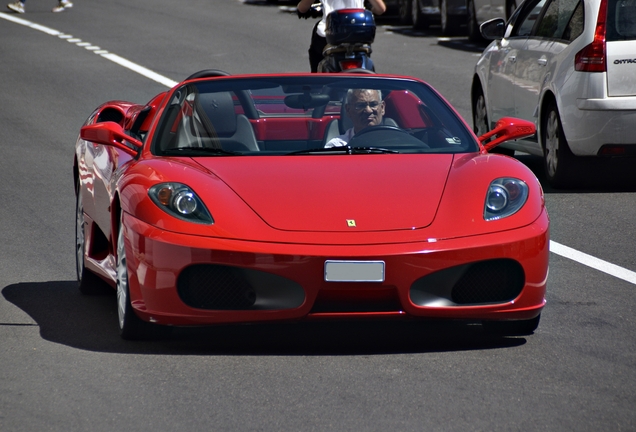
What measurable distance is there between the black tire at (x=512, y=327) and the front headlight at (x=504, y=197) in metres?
0.51

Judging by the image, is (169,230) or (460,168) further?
(460,168)

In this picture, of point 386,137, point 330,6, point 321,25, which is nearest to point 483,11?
point 330,6

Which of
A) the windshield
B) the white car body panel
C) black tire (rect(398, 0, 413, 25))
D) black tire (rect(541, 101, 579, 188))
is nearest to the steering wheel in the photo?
the windshield

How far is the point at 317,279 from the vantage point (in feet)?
18.0

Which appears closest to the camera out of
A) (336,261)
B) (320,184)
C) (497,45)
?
(336,261)

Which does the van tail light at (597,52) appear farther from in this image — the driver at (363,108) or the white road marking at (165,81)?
the driver at (363,108)

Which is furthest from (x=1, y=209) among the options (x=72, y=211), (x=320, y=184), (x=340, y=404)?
(x=340, y=404)

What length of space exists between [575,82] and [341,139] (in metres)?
3.89

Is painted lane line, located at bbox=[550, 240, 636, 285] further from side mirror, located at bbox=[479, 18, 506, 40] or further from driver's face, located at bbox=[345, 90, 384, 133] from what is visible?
side mirror, located at bbox=[479, 18, 506, 40]

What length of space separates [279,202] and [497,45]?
23.0 feet

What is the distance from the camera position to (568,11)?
10742mm

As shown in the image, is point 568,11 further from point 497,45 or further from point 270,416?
point 270,416

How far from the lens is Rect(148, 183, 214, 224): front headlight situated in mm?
5713

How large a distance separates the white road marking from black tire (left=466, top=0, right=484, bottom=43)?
18.6ft
